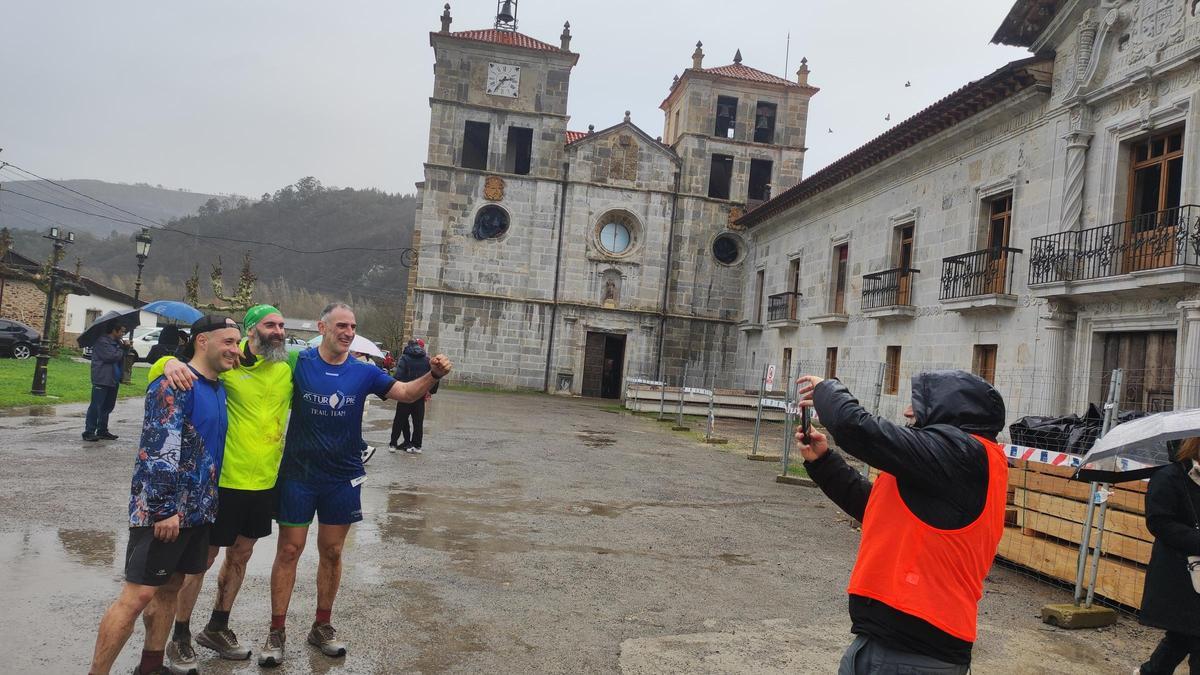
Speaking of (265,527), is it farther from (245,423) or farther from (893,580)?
(893,580)

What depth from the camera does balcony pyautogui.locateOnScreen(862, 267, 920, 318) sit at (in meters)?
19.8

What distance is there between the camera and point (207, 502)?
3.93 meters

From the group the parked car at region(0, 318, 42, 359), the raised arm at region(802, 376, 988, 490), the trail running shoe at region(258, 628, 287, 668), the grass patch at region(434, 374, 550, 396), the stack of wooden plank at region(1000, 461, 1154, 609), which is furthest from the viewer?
the grass patch at region(434, 374, 550, 396)

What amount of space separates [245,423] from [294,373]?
411 millimetres

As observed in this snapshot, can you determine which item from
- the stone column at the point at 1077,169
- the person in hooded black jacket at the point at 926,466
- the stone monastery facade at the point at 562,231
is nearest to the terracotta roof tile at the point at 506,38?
the stone monastery facade at the point at 562,231

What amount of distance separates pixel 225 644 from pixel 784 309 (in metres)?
25.1

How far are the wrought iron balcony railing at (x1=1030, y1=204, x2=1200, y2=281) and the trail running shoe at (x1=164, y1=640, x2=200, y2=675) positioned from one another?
41.7 feet

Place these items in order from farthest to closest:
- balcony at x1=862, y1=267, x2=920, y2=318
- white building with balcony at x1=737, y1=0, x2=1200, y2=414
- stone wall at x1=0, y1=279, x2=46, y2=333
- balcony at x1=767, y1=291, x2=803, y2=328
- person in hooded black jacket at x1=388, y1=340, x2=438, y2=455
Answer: stone wall at x1=0, y1=279, x2=46, y2=333
balcony at x1=767, y1=291, x2=803, y2=328
balcony at x1=862, y1=267, x2=920, y2=318
white building with balcony at x1=737, y1=0, x2=1200, y2=414
person in hooded black jacket at x1=388, y1=340, x2=438, y2=455

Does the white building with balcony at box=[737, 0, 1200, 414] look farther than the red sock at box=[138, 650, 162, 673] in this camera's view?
Yes

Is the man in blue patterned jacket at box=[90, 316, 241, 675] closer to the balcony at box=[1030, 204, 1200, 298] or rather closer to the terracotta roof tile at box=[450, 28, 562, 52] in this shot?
the balcony at box=[1030, 204, 1200, 298]

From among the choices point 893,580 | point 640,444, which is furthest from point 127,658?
point 640,444

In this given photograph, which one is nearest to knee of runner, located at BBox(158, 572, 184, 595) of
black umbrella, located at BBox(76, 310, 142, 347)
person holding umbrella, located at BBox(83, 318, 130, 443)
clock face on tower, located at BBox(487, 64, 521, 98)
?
black umbrella, located at BBox(76, 310, 142, 347)

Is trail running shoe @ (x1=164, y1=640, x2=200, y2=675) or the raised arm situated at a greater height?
the raised arm

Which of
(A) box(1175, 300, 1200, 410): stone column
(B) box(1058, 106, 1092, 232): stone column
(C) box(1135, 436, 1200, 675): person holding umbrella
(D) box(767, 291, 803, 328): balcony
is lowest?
(C) box(1135, 436, 1200, 675): person holding umbrella
